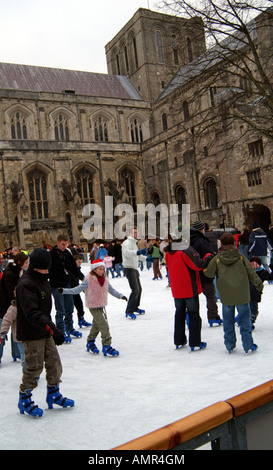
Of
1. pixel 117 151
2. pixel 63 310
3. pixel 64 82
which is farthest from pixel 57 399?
pixel 64 82

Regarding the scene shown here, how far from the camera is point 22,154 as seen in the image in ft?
105

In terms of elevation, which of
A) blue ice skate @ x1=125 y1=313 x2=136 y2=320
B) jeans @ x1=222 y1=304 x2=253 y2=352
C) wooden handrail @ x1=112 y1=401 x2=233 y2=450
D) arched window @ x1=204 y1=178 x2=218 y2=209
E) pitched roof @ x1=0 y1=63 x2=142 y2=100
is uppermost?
pitched roof @ x1=0 y1=63 x2=142 y2=100

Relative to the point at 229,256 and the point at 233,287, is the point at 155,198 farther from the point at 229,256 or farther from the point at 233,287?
the point at 233,287

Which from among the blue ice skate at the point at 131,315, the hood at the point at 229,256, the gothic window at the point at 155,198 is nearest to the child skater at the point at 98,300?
the hood at the point at 229,256

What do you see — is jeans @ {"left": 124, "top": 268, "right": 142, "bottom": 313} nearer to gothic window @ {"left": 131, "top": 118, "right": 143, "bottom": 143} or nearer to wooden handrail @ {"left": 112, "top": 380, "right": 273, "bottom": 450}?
wooden handrail @ {"left": 112, "top": 380, "right": 273, "bottom": 450}

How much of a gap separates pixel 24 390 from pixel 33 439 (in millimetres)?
621

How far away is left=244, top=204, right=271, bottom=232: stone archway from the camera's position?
79.7 ft

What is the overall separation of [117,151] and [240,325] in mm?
32130

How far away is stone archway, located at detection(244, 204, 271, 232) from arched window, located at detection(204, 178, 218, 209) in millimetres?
4000

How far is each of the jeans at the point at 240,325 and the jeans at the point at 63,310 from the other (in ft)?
9.52

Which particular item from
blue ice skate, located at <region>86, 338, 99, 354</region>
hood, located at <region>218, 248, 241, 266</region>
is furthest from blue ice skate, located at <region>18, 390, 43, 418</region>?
hood, located at <region>218, 248, 241, 266</region>

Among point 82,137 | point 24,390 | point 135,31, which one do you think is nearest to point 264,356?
point 24,390

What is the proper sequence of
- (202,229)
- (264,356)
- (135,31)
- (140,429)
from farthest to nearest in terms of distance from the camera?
1. (135,31)
2. (202,229)
3. (264,356)
4. (140,429)

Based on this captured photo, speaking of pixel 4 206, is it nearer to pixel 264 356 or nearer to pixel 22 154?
pixel 22 154
